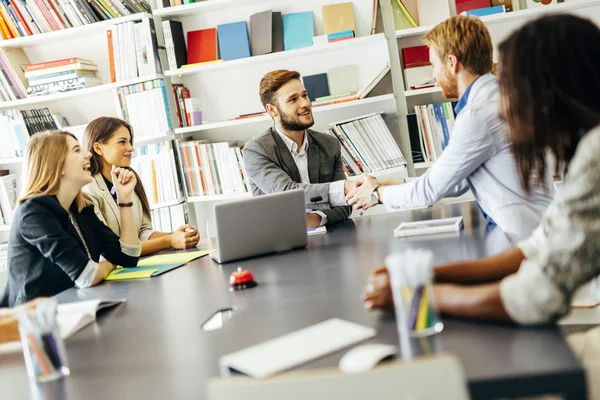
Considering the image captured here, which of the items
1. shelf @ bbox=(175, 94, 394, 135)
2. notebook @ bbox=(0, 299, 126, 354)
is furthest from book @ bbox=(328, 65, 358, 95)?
notebook @ bbox=(0, 299, 126, 354)

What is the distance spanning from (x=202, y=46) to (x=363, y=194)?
1.71m

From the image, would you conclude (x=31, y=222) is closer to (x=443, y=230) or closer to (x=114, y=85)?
(x=443, y=230)

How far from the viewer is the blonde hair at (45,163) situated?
232 cm

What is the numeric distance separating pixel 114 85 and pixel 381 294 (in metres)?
3.07

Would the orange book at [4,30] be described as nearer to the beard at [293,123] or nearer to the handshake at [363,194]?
the beard at [293,123]

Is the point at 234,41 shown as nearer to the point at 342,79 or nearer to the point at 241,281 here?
the point at 342,79

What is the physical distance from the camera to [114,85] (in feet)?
13.1

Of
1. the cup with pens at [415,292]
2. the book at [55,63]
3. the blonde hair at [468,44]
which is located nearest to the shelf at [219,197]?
the book at [55,63]

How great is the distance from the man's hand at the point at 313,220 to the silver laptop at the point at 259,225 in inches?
16.0

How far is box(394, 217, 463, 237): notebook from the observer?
214 centimetres

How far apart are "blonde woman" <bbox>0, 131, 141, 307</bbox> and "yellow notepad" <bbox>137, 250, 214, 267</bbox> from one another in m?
0.06

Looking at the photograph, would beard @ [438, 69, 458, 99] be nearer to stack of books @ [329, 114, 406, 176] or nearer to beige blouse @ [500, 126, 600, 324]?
stack of books @ [329, 114, 406, 176]

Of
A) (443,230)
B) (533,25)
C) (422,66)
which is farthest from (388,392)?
(422,66)

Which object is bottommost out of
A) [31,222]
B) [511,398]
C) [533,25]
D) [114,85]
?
[511,398]
